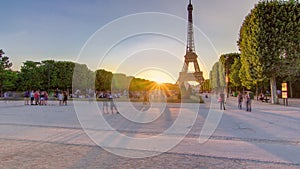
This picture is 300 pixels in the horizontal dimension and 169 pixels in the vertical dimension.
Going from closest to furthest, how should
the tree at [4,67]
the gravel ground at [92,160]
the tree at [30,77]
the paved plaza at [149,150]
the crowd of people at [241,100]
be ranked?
the gravel ground at [92,160]
the paved plaza at [149,150]
the crowd of people at [241,100]
the tree at [4,67]
the tree at [30,77]

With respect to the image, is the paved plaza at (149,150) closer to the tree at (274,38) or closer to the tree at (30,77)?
the tree at (274,38)

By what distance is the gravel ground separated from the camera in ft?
17.2

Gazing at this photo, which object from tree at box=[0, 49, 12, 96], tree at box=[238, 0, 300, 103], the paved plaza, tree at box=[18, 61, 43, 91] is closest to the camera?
the paved plaza

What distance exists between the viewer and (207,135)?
8828mm

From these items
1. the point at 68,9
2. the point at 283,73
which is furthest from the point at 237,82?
the point at 68,9

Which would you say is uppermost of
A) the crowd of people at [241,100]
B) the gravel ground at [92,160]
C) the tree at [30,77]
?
the tree at [30,77]

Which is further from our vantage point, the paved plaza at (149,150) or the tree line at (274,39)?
the tree line at (274,39)

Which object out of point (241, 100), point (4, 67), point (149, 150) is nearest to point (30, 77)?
point (4, 67)

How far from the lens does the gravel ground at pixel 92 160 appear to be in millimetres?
5250

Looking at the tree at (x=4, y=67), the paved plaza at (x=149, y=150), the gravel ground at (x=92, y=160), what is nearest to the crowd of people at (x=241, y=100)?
the paved plaza at (x=149, y=150)

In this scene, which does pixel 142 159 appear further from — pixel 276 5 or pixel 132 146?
pixel 276 5

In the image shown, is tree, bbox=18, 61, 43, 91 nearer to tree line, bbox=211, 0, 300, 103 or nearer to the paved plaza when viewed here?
tree line, bbox=211, 0, 300, 103

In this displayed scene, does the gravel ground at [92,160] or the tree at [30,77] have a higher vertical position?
Answer: the tree at [30,77]

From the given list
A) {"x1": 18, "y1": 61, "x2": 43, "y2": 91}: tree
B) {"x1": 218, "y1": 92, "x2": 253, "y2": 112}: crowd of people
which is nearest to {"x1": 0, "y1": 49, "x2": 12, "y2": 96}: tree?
{"x1": 18, "y1": 61, "x2": 43, "y2": 91}: tree
